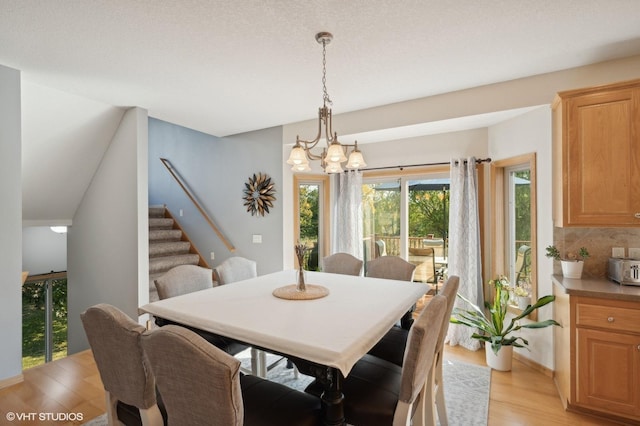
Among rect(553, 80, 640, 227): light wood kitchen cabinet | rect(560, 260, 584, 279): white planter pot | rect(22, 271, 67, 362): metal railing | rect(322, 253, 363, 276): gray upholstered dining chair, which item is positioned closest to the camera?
rect(553, 80, 640, 227): light wood kitchen cabinet

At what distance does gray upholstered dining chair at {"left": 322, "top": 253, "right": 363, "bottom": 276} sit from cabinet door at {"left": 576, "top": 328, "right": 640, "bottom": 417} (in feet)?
5.69

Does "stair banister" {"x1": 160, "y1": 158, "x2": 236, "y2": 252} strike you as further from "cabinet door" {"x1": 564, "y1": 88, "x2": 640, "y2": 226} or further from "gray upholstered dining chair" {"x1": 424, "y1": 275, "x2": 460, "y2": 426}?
"cabinet door" {"x1": 564, "y1": 88, "x2": 640, "y2": 226}

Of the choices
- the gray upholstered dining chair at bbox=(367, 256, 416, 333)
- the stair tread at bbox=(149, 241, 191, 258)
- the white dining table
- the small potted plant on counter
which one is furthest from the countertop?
the stair tread at bbox=(149, 241, 191, 258)

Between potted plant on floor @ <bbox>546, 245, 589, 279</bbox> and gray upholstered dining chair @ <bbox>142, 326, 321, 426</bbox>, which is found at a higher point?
potted plant on floor @ <bbox>546, 245, 589, 279</bbox>

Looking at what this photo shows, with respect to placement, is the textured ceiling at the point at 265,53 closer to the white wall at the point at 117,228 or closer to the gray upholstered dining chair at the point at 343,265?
the white wall at the point at 117,228

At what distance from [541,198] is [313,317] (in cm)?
242

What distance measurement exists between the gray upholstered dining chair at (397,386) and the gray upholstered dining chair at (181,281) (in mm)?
1281

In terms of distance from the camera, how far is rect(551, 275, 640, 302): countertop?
2.03m

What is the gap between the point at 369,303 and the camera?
195 centimetres

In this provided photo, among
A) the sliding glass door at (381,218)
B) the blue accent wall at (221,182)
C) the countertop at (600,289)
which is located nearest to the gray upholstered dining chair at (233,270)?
the blue accent wall at (221,182)

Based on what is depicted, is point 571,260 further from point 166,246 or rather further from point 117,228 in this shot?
point 166,246

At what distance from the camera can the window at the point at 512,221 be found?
3.18 meters

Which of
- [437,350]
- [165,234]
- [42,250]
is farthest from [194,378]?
[42,250]

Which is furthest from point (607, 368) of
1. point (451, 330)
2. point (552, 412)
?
point (451, 330)
